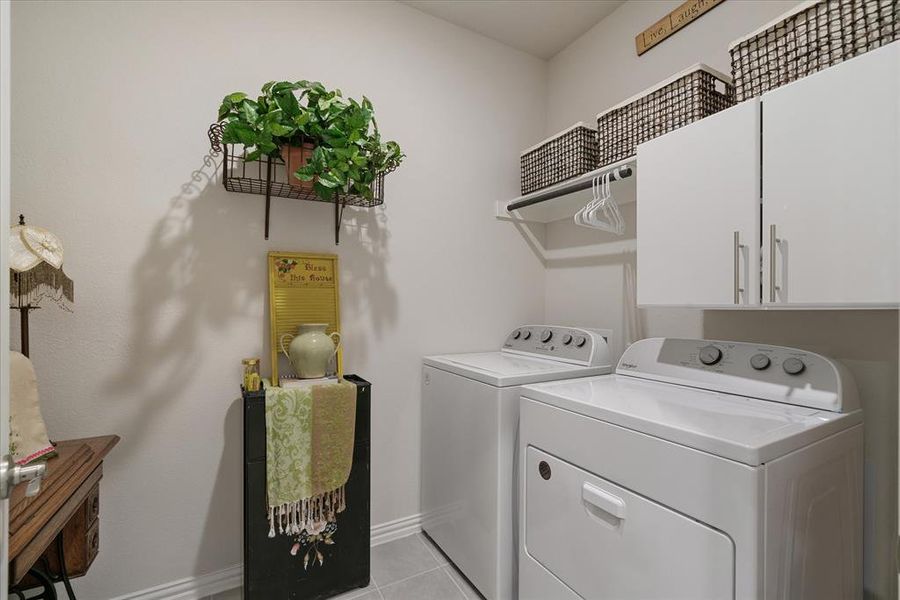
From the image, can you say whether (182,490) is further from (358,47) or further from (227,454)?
(358,47)

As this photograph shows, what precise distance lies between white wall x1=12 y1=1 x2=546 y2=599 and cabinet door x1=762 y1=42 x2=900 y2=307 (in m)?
1.41

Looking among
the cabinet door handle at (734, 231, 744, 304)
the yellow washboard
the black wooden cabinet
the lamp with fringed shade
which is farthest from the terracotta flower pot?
the cabinet door handle at (734, 231, 744, 304)

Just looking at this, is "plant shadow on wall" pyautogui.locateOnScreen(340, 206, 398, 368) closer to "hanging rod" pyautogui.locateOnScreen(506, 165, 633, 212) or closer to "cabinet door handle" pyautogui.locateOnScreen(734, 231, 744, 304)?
"hanging rod" pyautogui.locateOnScreen(506, 165, 633, 212)

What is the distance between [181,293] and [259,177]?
558 millimetres

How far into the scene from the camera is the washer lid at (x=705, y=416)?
92 cm

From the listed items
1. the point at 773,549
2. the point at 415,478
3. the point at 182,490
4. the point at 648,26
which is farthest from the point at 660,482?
the point at 648,26

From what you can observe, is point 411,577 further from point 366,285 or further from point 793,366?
point 793,366

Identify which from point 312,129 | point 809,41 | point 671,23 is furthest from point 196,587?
point 671,23

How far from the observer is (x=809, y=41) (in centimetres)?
116

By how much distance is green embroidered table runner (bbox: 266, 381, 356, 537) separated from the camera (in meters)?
1.51

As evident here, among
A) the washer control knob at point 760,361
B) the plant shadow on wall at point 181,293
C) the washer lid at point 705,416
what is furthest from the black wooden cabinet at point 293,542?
the washer control knob at point 760,361

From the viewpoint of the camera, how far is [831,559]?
1078 millimetres

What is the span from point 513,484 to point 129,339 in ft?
5.04

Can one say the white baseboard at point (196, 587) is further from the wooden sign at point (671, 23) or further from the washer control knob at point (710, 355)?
the wooden sign at point (671, 23)
